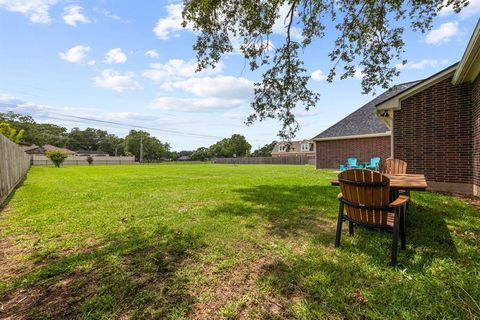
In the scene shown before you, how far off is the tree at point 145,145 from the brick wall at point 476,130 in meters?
74.9

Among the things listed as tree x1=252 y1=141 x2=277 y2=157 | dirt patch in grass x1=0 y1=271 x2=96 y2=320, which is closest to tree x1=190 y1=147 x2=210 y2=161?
tree x1=252 y1=141 x2=277 y2=157

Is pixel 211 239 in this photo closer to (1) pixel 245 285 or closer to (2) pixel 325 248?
(1) pixel 245 285

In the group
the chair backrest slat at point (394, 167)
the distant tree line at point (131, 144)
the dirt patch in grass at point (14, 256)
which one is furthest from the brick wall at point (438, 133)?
the distant tree line at point (131, 144)

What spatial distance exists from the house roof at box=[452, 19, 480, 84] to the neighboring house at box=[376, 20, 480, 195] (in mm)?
22

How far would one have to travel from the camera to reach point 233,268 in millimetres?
2600

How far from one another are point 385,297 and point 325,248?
108cm

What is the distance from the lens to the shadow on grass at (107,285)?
6.23 ft

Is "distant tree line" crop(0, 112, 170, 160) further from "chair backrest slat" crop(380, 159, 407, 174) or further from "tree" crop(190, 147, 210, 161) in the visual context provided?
"chair backrest slat" crop(380, 159, 407, 174)

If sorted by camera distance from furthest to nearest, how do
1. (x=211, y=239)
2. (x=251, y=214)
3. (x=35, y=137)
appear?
(x=35, y=137) < (x=251, y=214) < (x=211, y=239)

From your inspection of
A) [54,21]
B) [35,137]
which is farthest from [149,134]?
[54,21]

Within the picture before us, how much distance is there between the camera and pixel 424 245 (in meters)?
3.08

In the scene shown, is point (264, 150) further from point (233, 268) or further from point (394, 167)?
point (233, 268)

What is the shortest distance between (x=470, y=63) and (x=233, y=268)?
7.66 meters

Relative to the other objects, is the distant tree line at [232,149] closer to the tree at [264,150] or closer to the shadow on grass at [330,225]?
the tree at [264,150]
